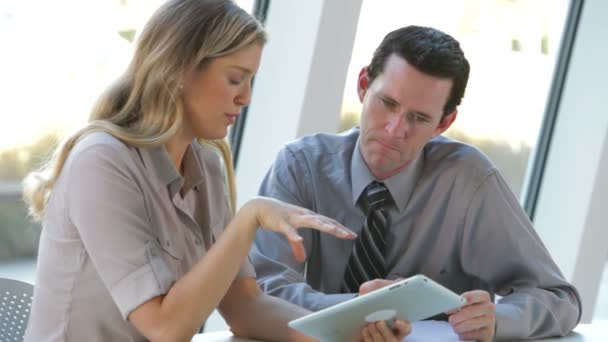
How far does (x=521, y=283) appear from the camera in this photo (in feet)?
8.80

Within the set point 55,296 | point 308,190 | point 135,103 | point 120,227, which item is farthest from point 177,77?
point 308,190

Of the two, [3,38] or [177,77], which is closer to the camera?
[177,77]

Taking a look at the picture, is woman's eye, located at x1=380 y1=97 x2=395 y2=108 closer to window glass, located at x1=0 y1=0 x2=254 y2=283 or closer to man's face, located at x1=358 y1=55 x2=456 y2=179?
man's face, located at x1=358 y1=55 x2=456 y2=179

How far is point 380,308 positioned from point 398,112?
2.34ft

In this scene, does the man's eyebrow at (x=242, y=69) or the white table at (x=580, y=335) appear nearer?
the man's eyebrow at (x=242, y=69)

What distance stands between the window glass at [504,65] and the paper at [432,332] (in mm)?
1894

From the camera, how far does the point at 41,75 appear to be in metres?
3.07

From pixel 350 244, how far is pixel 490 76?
2.19 m

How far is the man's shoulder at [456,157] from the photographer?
107 inches

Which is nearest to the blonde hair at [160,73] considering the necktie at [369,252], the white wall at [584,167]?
the necktie at [369,252]

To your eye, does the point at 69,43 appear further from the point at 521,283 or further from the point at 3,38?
the point at 521,283

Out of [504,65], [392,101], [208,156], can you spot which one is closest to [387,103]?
[392,101]

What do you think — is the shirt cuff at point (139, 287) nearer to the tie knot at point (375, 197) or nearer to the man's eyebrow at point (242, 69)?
the man's eyebrow at point (242, 69)

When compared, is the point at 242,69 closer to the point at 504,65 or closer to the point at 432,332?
the point at 432,332
